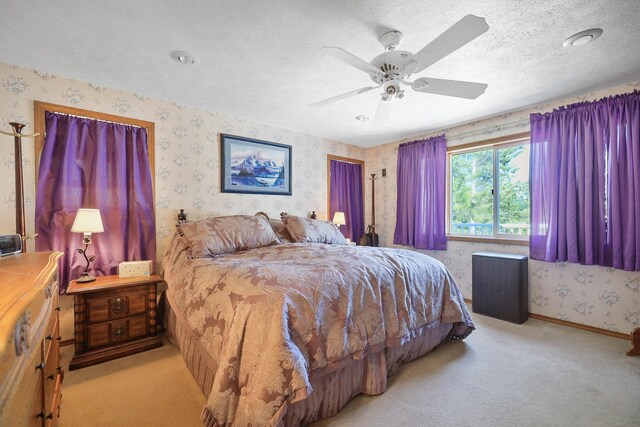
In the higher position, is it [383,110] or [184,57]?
[184,57]

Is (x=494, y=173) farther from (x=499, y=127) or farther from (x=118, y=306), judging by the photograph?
(x=118, y=306)

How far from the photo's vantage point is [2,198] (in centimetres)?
222

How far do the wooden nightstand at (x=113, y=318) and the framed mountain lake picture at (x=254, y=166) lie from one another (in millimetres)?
1452

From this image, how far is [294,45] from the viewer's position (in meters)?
1.99

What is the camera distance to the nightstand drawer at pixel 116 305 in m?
2.15

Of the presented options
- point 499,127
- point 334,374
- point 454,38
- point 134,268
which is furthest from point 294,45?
point 499,127

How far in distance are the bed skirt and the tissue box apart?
0.43m

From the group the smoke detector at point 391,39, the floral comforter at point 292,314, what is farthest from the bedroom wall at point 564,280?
the floral comforter at point 292,314

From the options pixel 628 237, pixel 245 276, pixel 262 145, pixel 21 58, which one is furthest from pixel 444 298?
pixel 21 58

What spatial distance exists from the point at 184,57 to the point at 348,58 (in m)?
1.31

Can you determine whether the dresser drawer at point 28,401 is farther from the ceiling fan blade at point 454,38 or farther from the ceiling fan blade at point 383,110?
the ceiling fan blade at point 383,110

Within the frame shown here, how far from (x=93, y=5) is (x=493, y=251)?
4.34m

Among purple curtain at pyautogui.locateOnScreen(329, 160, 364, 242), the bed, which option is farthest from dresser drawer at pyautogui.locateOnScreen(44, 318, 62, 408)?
purple curtain at pyautogui.locateOnScreen(329, 160, 364, 242)

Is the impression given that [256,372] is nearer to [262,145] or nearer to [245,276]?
[245,276]
